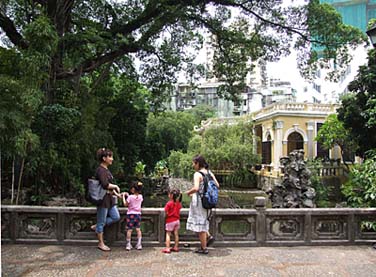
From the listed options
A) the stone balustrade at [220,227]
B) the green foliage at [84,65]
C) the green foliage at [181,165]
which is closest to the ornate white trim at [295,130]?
the green foliage at [181,165]

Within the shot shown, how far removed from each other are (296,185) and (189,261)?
730 centimetres

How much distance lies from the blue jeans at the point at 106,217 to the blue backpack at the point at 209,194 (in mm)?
1310

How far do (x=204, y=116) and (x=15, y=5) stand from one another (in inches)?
1497

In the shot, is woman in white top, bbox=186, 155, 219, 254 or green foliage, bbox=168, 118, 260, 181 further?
green foliage, bbox=168, 118, 260, 181

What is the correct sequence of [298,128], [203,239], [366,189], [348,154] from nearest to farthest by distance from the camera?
1. [203,239]
2. [366,189]
3. [348,154]
4. [298,128]

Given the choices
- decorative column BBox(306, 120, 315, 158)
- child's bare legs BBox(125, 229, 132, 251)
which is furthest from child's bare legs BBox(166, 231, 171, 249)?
decorative column BBox(306, 120, 315, 158)

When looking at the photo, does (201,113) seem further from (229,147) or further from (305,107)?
(305,107)

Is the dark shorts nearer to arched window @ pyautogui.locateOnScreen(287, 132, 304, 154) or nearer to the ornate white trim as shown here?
the ornate white trim

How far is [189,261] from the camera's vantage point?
4.29 m

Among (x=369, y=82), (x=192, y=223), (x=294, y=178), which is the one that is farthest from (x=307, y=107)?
(x=192, y=223)

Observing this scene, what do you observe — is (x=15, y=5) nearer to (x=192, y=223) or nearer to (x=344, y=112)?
(x=192, y=223)

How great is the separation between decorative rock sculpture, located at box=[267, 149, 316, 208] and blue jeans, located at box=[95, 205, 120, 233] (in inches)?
288

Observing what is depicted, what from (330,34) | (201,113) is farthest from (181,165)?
(201,113)

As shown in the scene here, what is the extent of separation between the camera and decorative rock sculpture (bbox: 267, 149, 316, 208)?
10.7 metres
